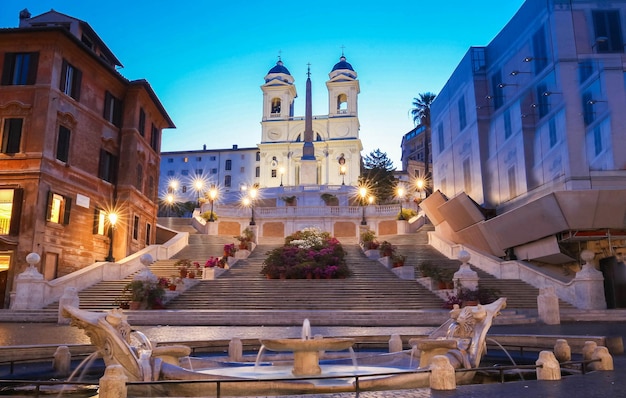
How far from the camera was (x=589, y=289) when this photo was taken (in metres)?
21.2

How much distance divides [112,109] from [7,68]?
6645mm

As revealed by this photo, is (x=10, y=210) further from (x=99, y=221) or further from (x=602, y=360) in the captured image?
(x=602, y=360)

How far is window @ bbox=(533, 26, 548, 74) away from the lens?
3045 cm

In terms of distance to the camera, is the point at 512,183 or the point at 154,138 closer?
the point at 512,183

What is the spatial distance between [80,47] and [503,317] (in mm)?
25353

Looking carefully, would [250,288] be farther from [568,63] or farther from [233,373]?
[568,63]

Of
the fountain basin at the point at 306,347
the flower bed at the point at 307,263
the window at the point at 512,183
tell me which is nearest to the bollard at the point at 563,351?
the fountain basin at the point at 306,347

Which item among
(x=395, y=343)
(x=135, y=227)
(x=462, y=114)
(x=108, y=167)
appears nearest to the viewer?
(x=395, y=343)

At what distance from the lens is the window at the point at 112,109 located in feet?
108

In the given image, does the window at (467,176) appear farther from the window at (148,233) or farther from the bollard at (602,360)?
the bollard at (602,360)

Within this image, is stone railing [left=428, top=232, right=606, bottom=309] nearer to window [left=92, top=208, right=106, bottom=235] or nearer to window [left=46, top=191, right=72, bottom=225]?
window [left=92, top=208, right=106, bottom=235]

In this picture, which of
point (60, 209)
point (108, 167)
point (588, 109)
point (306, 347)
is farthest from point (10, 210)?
point (588, 109)

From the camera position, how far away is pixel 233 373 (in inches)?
340

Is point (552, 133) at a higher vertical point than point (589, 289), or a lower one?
higher
